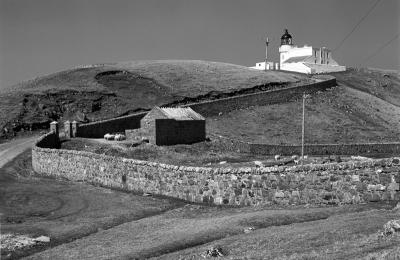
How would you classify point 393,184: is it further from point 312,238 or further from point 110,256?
point 110,256

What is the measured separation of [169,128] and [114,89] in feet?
94.6

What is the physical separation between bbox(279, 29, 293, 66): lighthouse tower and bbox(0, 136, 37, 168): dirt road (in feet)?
306

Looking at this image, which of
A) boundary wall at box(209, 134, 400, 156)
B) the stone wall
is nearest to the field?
boundary wall at box(209, 134, 400, 156)

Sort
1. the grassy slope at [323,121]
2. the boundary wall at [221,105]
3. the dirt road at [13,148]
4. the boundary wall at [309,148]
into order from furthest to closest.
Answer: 1. the grassy slope at [323,121]
2. the boundary wall at [221,105]
3. the boundary wall at [309,148]
4. the dirt road at [13,148]

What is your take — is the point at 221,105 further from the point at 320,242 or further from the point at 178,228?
the point at 320,242

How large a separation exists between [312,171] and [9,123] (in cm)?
4411

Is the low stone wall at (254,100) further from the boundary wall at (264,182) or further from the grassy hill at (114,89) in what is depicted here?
the boundary wall at (264,182)

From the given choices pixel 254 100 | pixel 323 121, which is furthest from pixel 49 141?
pixel 323 121

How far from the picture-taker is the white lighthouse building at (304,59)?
126 metres

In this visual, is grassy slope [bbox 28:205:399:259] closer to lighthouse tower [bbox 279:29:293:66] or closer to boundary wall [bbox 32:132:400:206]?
boundary wall [bbox 32:132:400:206]

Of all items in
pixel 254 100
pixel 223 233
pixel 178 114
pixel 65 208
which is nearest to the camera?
pixel 223 233

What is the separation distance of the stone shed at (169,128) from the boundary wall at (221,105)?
14.0 feet

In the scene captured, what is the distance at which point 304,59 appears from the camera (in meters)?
128

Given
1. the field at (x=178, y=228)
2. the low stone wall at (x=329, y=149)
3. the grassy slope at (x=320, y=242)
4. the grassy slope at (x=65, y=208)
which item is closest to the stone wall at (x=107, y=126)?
the low stone wall at (x=329, y=149)
